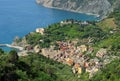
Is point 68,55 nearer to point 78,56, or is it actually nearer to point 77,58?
point 78,56

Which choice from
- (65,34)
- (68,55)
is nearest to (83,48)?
(68,55)

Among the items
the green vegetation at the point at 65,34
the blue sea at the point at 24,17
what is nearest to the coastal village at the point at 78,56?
Answer: the green vegetation at the point at 65,34

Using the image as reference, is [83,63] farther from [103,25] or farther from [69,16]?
[69,16]

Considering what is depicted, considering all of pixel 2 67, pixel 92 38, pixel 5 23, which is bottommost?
pixel 2 67

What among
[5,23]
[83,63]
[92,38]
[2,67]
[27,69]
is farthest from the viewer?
[5,23]

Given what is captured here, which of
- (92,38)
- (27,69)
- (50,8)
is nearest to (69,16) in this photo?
(50,8)
